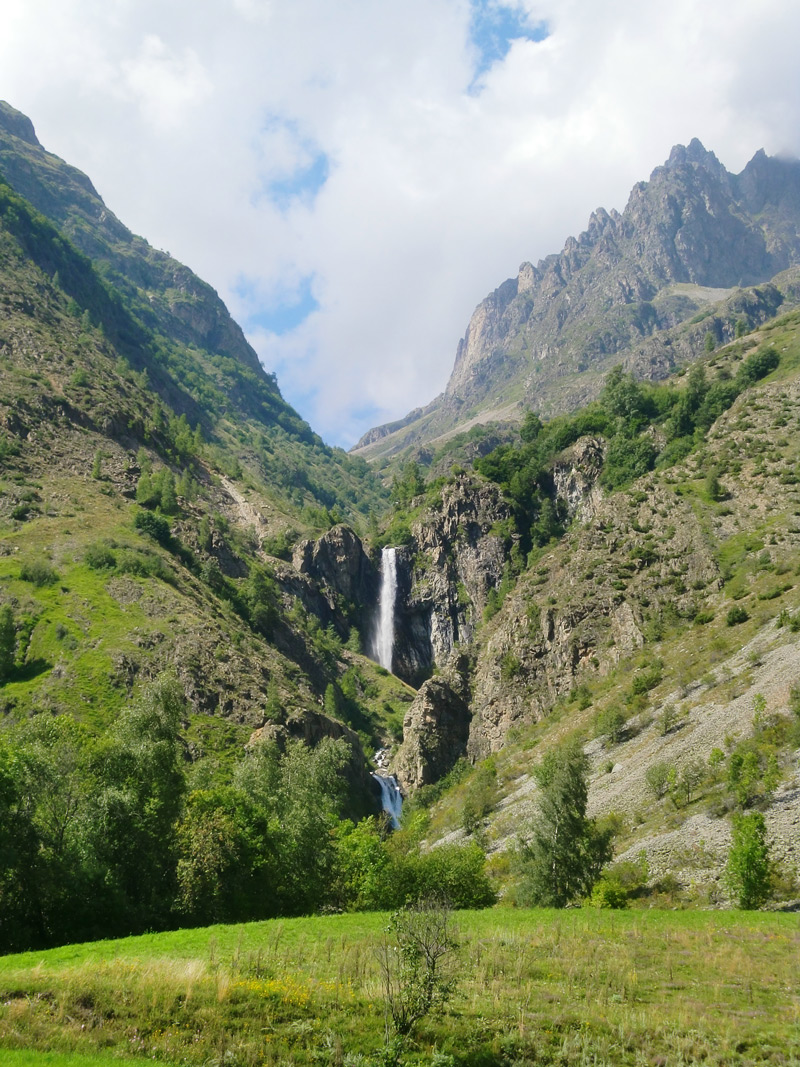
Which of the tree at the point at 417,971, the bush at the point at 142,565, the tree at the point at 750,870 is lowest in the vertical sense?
the tree at the point at 750,870

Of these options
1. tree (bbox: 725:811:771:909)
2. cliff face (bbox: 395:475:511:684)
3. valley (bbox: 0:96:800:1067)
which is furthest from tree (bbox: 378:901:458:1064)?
cliff face (bbox: 395:475:511:684)

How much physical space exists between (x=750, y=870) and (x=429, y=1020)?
19.6m

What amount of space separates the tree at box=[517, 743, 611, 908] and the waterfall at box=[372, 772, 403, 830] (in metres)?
48.3

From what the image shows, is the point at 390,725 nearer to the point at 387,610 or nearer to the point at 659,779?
the point at 387,610

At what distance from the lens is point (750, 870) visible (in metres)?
27.7

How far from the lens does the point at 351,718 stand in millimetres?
105875

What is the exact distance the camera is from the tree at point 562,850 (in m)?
34.3

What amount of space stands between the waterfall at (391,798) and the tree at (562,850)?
4830 centimetres

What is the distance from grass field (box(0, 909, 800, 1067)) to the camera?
46.5 ft

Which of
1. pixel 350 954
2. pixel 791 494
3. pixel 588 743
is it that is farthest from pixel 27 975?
pixel 791 494

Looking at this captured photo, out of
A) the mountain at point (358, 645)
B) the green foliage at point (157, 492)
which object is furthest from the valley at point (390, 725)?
the green foliage at point (157, 492)

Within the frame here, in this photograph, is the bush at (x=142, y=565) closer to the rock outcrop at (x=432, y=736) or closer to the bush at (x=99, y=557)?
the bush at (x=99, y=557)

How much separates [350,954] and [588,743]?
1738 inches

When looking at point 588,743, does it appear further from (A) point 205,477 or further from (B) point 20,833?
(A) point 205,477
